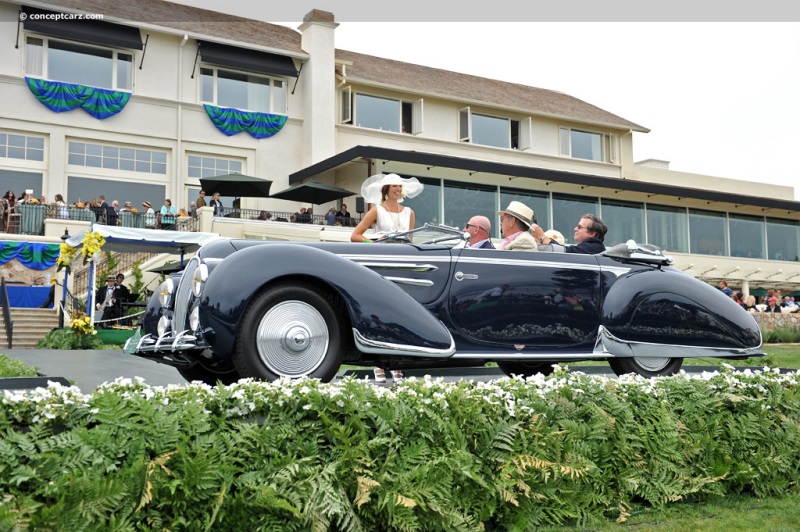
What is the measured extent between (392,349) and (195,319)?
1.32 m

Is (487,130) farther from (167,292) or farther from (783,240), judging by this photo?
(167,292)

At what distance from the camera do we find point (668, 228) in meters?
37.1

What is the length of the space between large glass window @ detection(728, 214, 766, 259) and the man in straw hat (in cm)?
3542

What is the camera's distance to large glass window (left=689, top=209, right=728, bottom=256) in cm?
3759

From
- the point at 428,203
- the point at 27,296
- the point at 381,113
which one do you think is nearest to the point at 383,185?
the point at 27,296

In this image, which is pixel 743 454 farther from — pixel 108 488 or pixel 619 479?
pixel 108 488

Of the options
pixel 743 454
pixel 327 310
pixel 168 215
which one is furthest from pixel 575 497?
pixel 168 215

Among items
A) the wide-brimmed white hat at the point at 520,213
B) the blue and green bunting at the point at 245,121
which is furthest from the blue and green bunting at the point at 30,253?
the wide-brimmed white hat at the point at 520,213

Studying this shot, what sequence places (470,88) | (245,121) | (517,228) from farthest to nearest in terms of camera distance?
(470,88), (245,121), (517,228)

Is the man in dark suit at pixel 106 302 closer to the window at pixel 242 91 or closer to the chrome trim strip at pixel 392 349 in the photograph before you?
the window at pixel 242 91

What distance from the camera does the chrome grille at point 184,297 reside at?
5.26 meters

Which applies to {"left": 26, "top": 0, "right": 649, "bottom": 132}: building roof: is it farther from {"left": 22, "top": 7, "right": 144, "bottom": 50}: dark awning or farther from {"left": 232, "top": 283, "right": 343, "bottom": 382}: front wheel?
{"left": 232, "top": 283, "right": 343, "bottom": 382}: front wheel

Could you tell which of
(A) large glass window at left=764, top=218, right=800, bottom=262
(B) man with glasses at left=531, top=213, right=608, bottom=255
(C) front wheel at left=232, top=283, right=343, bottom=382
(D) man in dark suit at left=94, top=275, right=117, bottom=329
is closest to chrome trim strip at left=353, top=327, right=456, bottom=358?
(C) front wheel at left=232, top=283, right=343, bottom=382

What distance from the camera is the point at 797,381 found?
5387 millimetres
